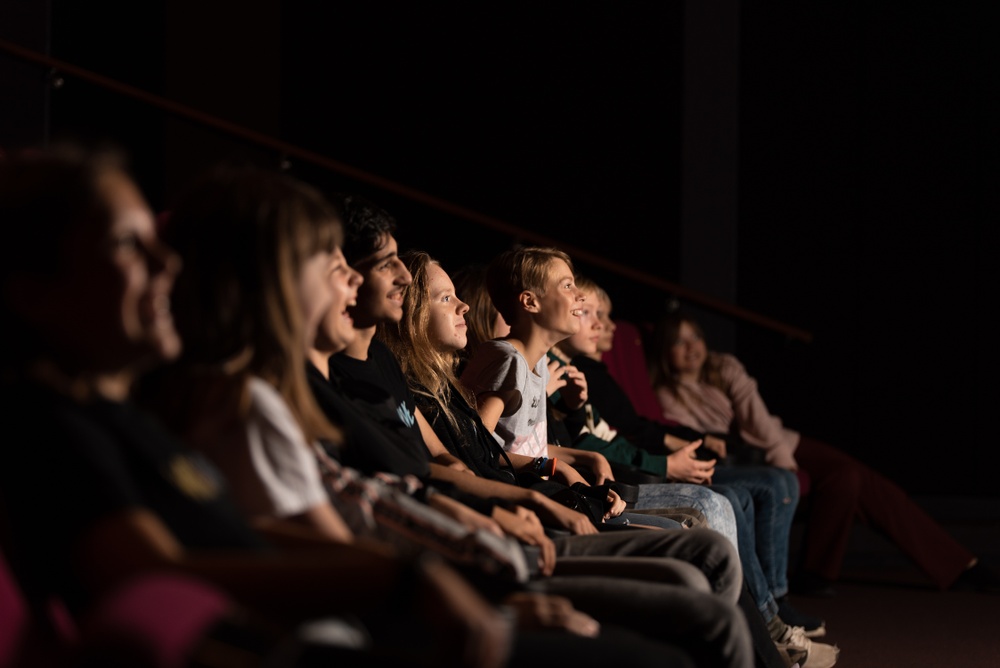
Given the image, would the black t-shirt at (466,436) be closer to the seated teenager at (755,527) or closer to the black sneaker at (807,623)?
the seated teenager at (755,527)

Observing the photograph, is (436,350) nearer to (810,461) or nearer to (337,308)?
(337,308)

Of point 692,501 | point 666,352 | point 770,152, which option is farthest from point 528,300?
point 770,152

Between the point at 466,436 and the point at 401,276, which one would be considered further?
the point at 466,436

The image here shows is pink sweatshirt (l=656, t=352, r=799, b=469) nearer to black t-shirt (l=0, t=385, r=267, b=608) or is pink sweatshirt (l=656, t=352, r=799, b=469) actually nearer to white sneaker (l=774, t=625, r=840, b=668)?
white sneaker (l=774, t=625, r=840, b=668)

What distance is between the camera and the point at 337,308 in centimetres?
170

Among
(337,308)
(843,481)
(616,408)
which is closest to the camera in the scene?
(337,308)

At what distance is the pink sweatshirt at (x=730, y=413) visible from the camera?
430 centimetres

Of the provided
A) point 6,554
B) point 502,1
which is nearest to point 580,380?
point 6,554

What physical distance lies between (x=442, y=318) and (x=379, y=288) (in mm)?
509

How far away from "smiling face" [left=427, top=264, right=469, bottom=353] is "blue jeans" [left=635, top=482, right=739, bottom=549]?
626 millimetres

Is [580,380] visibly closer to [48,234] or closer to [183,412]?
[183,412]

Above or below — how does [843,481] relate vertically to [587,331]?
below

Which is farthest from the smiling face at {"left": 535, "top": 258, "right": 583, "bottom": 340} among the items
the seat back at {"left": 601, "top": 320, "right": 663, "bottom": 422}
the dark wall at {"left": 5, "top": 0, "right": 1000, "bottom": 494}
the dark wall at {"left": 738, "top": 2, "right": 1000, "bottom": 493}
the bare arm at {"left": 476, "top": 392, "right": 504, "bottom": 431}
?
the dark wall at {"left": 738, "top": 2, "right": 1000, "bottom": 493}

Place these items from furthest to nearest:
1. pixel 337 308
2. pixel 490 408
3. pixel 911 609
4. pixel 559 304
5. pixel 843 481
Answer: pixel 843 481
pixel 911 609
pixel 559 304
pixel 490 408
pixel 337 308
